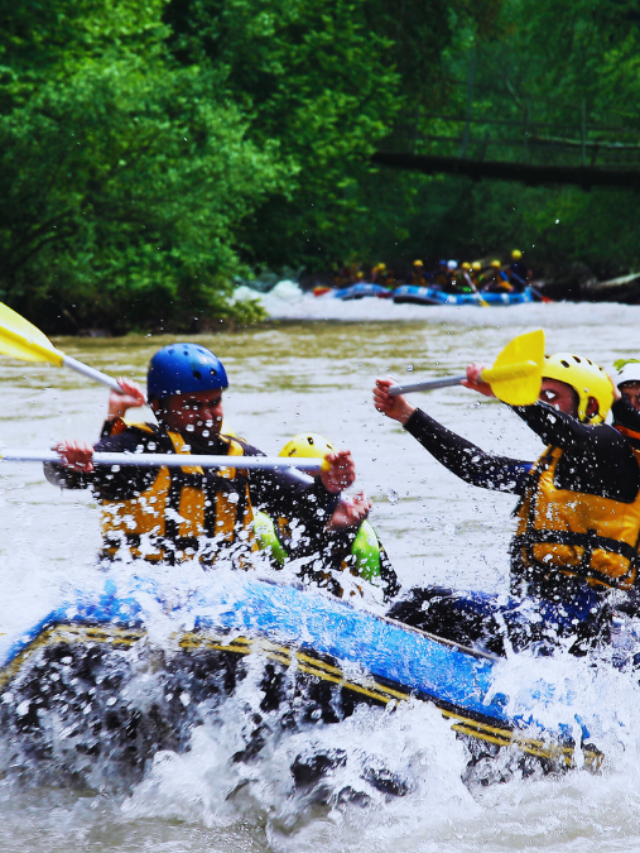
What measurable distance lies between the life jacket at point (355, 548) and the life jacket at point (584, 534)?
75 cm

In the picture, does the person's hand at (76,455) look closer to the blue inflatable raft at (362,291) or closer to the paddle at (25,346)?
the paddle at (25,346)

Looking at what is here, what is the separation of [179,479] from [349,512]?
25.4 inches

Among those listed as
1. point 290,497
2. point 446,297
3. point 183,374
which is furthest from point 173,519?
point 446,297

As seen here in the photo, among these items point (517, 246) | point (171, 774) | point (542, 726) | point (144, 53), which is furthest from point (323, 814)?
point (517, 246)

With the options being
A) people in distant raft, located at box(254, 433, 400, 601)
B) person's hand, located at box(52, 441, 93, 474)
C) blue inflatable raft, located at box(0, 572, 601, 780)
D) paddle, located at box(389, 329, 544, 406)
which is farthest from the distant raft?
blue inflatable raft, located at box(0, 572, 601, 780)

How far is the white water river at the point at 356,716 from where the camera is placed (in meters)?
2.90

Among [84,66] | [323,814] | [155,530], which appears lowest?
[323,814]

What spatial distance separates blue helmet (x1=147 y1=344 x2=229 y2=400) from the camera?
11.0 ft

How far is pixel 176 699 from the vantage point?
286 centimetres

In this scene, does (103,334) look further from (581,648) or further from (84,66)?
(581,648)

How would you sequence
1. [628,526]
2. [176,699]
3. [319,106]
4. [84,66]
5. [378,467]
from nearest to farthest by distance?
[176,699] → [628,526] → [378,467] → [84,66] → [319,106]

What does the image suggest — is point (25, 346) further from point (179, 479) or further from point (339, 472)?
point (339, 472)

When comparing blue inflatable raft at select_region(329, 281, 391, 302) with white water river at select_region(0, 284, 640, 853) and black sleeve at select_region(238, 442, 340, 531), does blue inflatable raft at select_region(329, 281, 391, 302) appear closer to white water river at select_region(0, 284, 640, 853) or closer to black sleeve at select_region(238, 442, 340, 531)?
white water river at select_region(0, 284, 640, 853)

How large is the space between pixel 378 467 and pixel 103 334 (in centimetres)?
927
